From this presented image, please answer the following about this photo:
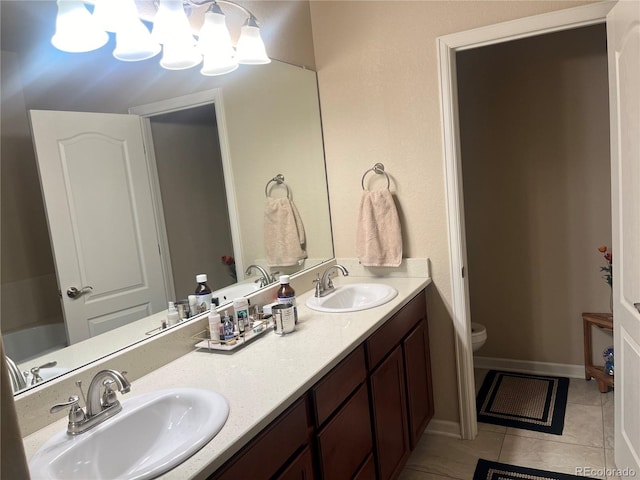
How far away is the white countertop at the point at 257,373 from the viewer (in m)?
1.08

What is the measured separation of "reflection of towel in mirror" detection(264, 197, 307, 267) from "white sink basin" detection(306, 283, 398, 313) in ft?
0.90

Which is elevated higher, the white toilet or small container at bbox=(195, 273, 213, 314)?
small container at bbox=(195, 273, 213, 314)

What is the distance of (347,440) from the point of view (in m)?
1.59

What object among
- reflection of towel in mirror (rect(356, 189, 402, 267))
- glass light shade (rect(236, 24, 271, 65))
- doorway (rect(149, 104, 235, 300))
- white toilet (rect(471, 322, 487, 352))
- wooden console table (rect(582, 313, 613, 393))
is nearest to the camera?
doorway (rect(149, 104, 235, 300))

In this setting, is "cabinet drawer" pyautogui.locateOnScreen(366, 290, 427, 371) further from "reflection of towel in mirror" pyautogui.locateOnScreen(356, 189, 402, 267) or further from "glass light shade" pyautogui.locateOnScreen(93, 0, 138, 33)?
"glass light shade" pyautogui.locateOnScreen(93, 0, 138, 33)

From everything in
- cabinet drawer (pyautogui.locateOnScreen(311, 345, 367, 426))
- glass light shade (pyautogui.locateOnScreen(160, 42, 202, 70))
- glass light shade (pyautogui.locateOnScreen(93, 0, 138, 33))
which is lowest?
cabinet drawer (pyautogui.locateOnScreen(311, 345, 367, 426))

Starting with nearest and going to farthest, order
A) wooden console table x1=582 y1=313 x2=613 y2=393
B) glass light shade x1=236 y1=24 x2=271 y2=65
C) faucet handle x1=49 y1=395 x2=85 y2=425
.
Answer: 1. faucet handle x1=49 y1=395 x2=85 y2=425
2. glass light shade x1=236 y1=24 x2=271 y2=65
3. wooden console table x1=582 y1=313 x2=613 y2=393

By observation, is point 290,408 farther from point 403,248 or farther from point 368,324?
point 403,248

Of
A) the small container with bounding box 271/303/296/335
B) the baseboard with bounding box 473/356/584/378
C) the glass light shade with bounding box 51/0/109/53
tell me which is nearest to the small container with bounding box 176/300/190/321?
the small container with bounding box 271/303/296/335

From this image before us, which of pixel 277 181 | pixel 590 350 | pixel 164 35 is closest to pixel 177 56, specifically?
pixel 164 35

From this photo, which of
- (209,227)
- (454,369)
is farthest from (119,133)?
(454,369)

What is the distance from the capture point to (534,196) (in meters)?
2.99

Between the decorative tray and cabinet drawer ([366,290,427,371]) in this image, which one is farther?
cabinet drawer ([366,290,427,371])

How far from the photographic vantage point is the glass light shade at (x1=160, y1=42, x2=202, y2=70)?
171 cm
